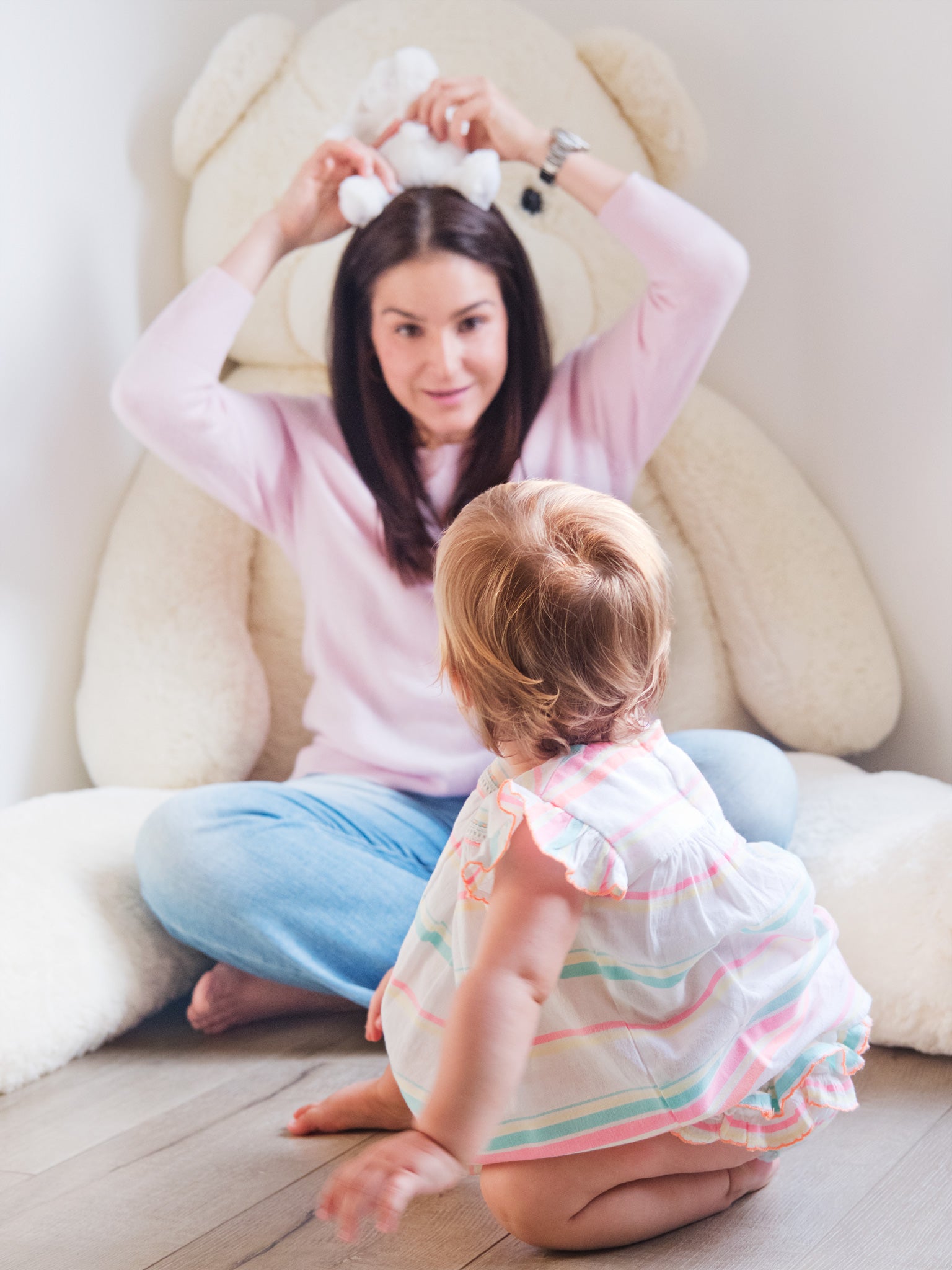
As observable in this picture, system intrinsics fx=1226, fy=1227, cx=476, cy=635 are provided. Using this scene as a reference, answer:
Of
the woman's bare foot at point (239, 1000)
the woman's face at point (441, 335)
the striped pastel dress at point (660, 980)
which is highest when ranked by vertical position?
the woman's face at point (441, 335)

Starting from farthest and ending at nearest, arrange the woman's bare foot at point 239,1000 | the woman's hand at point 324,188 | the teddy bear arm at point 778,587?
the teddy bear arm at point 778,587 → the woman's hand at point 324,188 → the woman's bare foot at point 239,1000

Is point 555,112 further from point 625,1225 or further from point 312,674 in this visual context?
point 625,1225

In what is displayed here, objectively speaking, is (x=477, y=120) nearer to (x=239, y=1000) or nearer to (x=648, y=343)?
(x=648, y=343)

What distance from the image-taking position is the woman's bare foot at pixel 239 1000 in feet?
3.31

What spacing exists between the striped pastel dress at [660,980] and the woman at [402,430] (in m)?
0.34

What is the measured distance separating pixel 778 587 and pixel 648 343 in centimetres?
30

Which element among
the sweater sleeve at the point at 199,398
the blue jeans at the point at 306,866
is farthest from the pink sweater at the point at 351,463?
the blue jeans at the point at 306,866

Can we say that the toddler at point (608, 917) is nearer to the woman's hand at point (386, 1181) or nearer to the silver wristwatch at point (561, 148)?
the woman's hand at point (386, 1181)

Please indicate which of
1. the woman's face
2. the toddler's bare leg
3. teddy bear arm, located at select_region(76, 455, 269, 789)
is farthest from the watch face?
the toddler's bare leg

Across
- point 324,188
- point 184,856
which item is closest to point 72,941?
point 184,856

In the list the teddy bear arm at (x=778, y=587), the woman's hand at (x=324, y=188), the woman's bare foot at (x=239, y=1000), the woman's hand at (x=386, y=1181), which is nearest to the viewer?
the woman's hand at (x=386, y=1181)

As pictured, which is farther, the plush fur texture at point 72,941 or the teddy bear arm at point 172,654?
the teddy bear arm at point 172,654

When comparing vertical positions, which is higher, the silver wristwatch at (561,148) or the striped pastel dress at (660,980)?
the silver wristwatch at (561,148)

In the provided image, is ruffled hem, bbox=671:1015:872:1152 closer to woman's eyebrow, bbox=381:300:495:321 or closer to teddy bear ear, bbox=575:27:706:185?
woman's eyebrow, bbox=381:300:495:321
